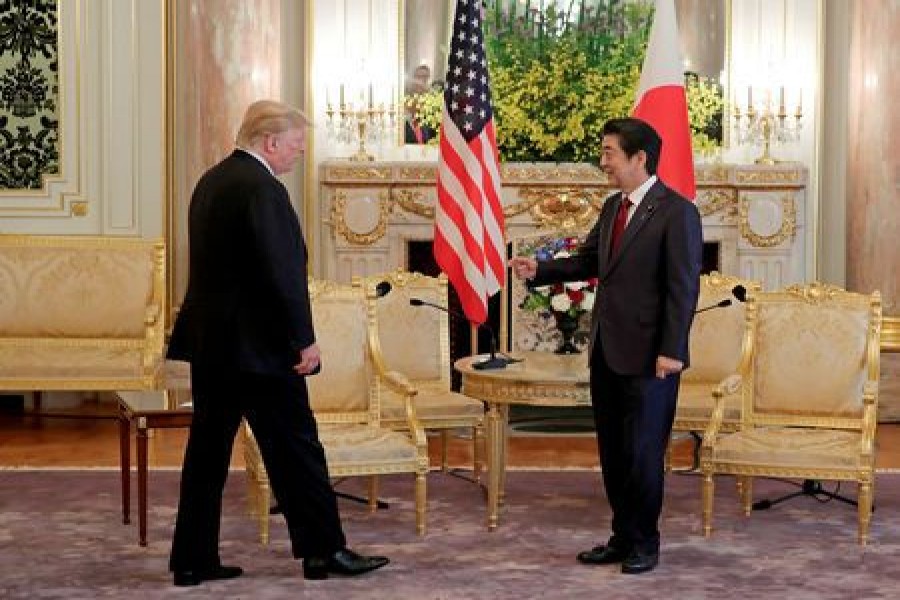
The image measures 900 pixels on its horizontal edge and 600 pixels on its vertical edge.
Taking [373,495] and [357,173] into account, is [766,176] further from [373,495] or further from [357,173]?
[373,495]

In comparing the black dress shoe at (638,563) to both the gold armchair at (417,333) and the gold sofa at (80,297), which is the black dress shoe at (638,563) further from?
the gold sofa at (80,297)

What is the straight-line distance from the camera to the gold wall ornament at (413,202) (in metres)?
11.0

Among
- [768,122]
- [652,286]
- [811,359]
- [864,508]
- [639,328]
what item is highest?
[768,122]

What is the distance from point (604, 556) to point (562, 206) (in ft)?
15.3

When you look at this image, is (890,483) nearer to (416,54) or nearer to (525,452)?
(525,452)

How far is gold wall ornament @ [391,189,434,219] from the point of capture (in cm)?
→ 1102

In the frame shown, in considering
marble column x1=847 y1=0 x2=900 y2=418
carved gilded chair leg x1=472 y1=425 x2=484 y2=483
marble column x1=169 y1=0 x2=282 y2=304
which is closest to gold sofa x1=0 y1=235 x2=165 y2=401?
marble column x1=169 y1=0 x2=282 y2=304

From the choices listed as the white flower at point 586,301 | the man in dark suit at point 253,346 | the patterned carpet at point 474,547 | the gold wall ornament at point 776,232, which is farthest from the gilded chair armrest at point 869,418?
the gold wall ornament at point 776,232

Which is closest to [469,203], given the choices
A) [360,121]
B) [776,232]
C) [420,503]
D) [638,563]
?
[420,503]

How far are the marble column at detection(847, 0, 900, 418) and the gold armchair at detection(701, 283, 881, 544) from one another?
3338 mm

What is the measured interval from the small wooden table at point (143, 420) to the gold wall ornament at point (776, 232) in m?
4.96

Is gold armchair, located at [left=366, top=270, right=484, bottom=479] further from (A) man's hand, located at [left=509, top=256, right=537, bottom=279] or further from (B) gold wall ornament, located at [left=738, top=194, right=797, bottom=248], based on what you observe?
(B) gold wall ornament, located at [left=738, top=194, right=797, bottom=248]

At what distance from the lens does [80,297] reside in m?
10.3

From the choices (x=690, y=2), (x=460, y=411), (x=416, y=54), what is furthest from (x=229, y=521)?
(x=690, y=2)
